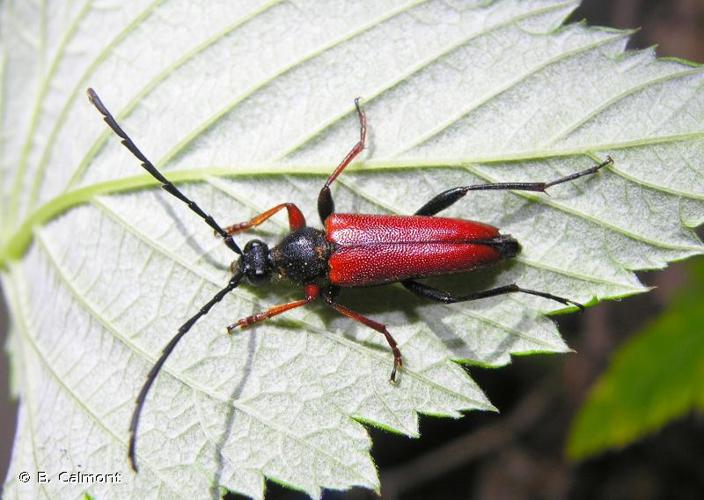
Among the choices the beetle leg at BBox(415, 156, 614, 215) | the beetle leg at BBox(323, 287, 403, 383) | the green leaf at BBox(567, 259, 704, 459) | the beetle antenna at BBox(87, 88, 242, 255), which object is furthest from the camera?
the green leaf at BBox(567, 259, 704, 459)

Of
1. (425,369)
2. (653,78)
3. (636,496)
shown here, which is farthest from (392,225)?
(636,496)

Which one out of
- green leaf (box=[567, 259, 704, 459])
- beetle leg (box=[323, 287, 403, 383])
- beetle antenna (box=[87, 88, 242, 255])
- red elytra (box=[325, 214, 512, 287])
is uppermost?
beetle antenna (box=[87, 88, 242, 255])

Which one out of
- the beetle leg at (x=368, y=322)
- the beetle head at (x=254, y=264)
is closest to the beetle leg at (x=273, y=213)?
the beetle head at (x=254, y=264)

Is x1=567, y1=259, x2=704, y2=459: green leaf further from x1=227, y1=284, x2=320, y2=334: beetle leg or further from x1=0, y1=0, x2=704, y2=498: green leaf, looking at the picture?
x1=227, y1=284, x2=320, y2=334: beetle leg

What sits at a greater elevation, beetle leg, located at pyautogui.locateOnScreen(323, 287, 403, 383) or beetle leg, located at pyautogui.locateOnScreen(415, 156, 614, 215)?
beetle leg, located at pyautogui.locateOnScreen(415, 156, 614, 215)

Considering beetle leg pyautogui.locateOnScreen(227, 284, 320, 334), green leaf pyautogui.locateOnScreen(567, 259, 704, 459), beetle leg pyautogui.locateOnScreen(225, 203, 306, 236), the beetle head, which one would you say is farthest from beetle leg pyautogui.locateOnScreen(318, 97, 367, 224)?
green leaf pyautogui.locateOnScreen(567, 259, 704, 459)

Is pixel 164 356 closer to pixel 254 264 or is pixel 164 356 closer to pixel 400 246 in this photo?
pixel 254 264

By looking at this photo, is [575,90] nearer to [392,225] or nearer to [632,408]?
[392,225]
